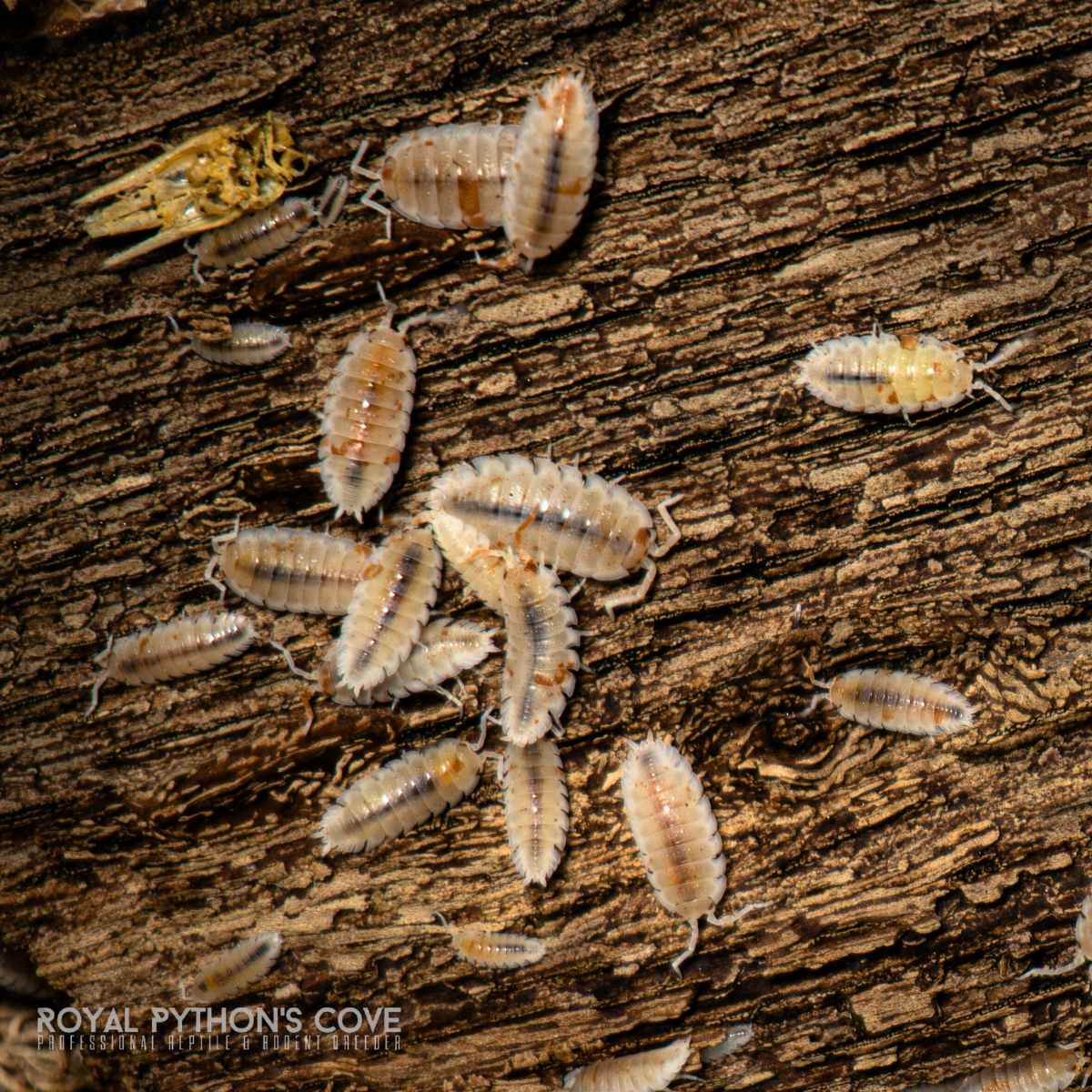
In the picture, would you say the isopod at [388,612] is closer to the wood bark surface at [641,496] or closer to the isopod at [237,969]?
the wood bark surface at [641,496]

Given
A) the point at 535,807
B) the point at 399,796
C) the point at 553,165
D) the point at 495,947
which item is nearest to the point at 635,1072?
the point at 495,947

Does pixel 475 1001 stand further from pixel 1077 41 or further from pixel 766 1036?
pixel 1077 41

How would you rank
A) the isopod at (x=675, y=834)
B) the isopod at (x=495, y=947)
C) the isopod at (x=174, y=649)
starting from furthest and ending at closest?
the isopod at (x=174, y=649) → the isopod at (x=495, y=947) → the isopod at (x=675, y=834)

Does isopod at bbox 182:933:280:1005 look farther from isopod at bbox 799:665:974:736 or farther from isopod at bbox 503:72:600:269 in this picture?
isopod at bbox 503:72:600:269

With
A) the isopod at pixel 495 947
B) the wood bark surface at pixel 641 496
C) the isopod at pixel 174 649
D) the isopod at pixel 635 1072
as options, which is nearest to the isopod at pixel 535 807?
the wood bark surface at pixel 641 496

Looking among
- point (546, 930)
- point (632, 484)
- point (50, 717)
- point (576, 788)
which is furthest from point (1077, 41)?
point (50, 717)

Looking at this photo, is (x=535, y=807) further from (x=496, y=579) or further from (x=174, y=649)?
(x=174, y=649)

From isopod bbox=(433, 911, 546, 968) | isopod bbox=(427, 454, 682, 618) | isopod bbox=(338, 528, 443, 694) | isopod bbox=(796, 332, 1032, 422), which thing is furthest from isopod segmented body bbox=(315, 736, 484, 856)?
isopod bbox=(796, 332, 1032, 422)
